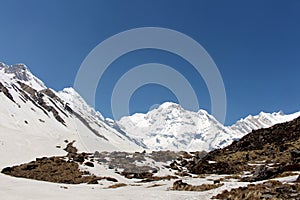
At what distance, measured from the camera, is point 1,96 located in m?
127

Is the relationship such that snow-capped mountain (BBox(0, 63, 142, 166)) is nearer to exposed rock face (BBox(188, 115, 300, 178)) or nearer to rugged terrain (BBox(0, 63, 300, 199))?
rugged terrain (BBox(0, 63, 300, 199))

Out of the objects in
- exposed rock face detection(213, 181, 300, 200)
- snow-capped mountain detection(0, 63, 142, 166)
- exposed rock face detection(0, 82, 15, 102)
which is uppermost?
exposed rock face detection(0, 82, 15, 102)

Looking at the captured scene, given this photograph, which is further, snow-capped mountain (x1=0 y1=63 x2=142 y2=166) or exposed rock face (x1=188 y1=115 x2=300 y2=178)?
snow-capped mountain (x1=0 y1=63 x2=142 y2=166)

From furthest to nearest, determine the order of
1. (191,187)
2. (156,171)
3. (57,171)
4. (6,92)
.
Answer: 1. (6,92)
2. (156,171)
3. (57,171)
4. (191,187)

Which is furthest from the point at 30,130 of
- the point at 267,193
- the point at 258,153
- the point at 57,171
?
the point at 267,193

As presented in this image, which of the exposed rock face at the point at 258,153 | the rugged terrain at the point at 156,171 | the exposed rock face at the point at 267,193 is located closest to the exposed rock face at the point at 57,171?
the rugged terrain at the point at 156,171

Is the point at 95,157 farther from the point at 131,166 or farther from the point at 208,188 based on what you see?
the point at 208,188

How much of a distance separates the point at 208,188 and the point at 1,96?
11394 centimetres

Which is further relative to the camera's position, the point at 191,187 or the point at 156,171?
the point at 156,171

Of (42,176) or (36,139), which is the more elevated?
(36,139)

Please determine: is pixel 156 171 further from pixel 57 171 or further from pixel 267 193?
pixel 267 193

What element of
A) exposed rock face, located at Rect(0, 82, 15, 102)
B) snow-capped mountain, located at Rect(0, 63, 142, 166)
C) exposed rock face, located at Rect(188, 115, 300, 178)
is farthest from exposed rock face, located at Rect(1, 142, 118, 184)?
exposed rock face, located at Rect(0, 82, 15, 102)

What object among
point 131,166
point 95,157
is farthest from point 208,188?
point 95,157

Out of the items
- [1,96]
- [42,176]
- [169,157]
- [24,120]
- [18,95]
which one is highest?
[18,95]
